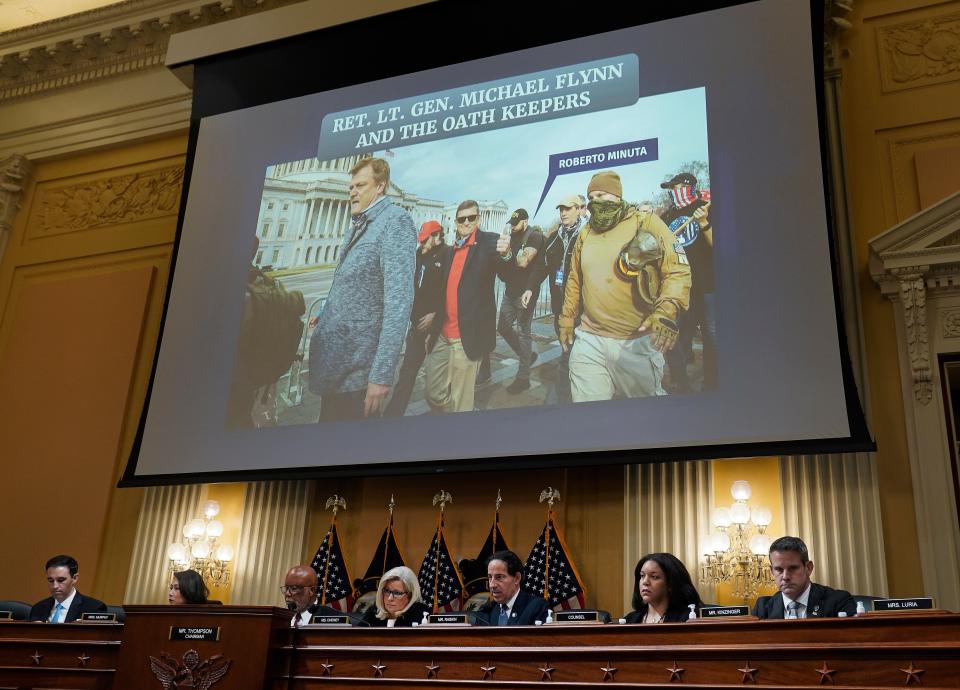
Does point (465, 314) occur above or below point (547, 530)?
above

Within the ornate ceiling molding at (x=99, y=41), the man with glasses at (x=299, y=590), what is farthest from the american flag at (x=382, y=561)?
the ornate ceiling molding at (x=99, y=41)

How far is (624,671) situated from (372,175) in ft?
14.0

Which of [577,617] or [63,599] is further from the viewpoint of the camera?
[63,599]

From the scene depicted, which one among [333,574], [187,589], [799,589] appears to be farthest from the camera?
[333,574]

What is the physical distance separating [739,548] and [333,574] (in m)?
2.53

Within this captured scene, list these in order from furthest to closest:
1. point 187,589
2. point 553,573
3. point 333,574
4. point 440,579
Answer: point 333,574 → point 440,579 → point 553,573 → point 187,589

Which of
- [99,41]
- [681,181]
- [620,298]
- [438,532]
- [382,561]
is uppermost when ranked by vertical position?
[99,41]

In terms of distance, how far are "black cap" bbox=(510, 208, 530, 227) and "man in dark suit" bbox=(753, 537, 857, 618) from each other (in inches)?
106

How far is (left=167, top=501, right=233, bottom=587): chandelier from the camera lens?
666 cm

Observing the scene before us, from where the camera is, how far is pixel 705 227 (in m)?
5.62

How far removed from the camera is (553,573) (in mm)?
5719

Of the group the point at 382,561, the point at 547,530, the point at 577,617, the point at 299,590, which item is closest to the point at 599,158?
the point at 547,530

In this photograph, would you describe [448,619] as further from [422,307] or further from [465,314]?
[422,307]

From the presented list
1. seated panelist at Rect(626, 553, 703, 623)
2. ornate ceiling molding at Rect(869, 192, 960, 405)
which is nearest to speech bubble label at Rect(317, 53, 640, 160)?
ornate ceiling molding at Rect(869, 192, 960, 405)
